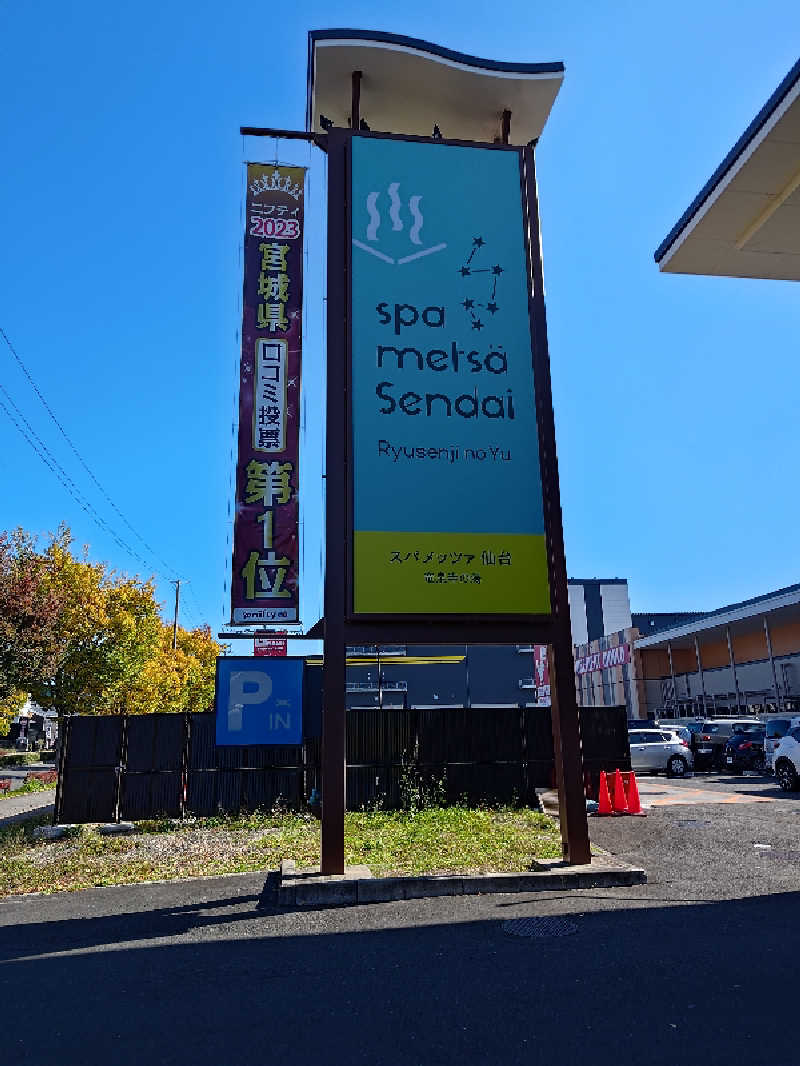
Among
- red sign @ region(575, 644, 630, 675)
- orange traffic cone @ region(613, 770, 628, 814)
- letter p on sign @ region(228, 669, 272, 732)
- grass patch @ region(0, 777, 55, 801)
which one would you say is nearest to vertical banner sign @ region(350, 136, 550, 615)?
letter p on sign @ region(228, 669, 272, 732)

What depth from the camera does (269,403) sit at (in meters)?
11.2

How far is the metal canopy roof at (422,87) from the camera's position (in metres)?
10.7

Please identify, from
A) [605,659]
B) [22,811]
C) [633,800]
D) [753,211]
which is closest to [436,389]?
[753,211]

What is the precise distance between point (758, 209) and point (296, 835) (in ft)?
37.0

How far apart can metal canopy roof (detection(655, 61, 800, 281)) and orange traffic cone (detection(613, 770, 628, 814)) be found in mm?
9188

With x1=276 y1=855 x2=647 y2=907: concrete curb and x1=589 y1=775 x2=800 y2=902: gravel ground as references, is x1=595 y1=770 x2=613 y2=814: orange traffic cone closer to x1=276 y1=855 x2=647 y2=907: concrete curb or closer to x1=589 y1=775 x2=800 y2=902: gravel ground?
x1=589 y1=775 x2=800 y2=902: gravel ground

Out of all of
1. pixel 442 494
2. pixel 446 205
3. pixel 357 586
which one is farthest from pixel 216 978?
pixel 446 205

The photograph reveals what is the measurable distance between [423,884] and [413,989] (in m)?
2.97

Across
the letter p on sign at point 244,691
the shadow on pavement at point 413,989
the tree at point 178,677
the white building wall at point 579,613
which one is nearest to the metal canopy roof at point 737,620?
the tree at point 178,677

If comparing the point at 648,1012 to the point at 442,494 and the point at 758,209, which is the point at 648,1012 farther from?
the point at 758,209

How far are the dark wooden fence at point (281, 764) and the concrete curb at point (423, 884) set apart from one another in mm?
6054

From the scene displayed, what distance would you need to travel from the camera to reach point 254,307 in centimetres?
1121

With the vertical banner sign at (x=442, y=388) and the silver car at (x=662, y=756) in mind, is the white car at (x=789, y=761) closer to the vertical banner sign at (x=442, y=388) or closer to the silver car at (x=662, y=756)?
the silver car at (x=662, y=756)

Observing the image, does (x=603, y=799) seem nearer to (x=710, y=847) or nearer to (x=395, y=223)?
(x=710, y=847)
